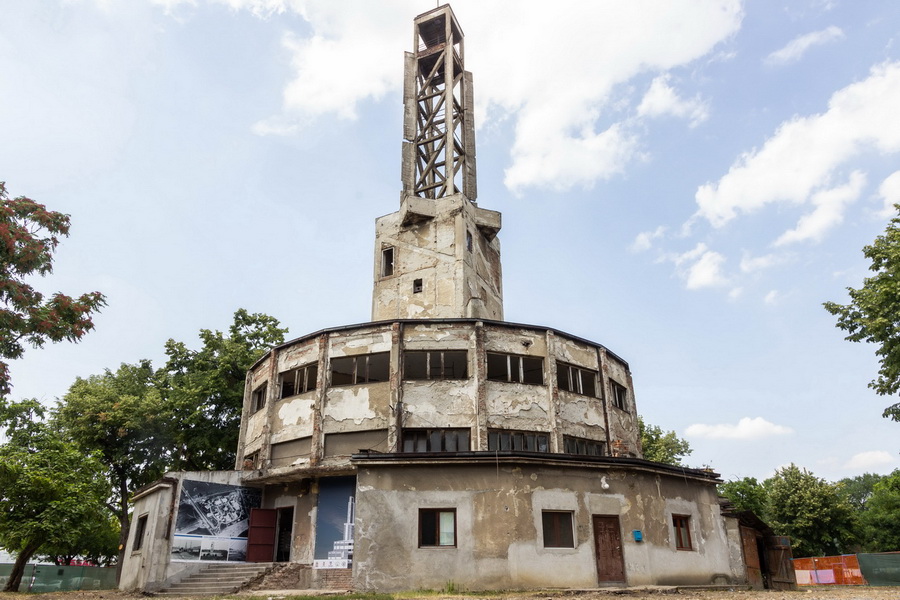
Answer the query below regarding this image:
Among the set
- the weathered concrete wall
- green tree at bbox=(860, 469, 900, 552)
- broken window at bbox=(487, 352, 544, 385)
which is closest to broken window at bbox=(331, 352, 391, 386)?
broken window at bbox=(487, 352, 544, 385)

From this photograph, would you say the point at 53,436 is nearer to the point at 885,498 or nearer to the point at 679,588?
the point at 679,588

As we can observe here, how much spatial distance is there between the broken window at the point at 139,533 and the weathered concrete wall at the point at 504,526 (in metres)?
10.7

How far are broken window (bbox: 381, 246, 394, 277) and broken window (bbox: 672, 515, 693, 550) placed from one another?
17839mm

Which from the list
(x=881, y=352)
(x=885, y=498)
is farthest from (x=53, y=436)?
(x=885, y=498)

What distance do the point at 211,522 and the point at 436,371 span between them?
9.49 meters

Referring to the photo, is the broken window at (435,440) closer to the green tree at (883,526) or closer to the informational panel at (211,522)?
the informational panel at (211,522)

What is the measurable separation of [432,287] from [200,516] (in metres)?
13.7

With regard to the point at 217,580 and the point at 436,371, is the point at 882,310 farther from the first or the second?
the point at 217,580

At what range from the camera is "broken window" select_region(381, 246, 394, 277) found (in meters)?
32.2

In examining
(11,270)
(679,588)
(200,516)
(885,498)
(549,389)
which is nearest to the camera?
(11,270)

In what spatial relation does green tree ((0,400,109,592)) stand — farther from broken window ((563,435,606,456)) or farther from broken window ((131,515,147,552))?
broken window ((563,435,606,456))

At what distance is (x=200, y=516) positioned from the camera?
73.7 feet

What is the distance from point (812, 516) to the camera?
39.4 m

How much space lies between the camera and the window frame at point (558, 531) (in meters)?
16.8
